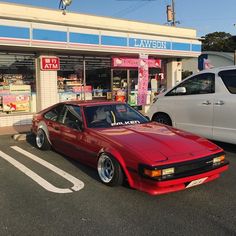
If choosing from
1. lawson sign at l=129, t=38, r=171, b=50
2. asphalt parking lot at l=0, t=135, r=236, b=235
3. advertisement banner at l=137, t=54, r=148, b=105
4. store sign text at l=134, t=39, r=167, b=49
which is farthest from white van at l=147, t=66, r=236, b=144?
store sign text at l=134, t=39, r=167, b=49

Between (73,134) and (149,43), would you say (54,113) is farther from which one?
(149,43)

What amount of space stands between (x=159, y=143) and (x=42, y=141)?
3598mm

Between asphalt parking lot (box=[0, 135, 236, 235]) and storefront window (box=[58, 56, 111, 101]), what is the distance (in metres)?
7.49

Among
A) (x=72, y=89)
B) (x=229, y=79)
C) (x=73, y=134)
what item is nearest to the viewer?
(x=73, y=134)

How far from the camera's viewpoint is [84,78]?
566 inches

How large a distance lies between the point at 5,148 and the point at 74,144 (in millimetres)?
2924

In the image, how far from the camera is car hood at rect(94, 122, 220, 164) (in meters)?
5.07

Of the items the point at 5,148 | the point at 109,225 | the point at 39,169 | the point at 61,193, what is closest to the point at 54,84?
the point at 5,148

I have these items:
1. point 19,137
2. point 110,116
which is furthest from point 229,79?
point 19,137

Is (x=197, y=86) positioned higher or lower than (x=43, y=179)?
higher

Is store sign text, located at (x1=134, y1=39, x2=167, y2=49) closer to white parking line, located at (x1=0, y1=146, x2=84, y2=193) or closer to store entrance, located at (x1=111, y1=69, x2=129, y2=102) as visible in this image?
store entrance, located at (x1=111, y1=69, x2=129, y2=102)

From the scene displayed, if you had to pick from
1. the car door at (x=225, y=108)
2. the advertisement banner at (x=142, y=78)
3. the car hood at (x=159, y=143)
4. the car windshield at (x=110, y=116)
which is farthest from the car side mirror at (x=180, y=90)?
the advertisement banner at (x=142, y=78)

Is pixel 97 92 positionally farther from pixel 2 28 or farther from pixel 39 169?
pixel 39 169

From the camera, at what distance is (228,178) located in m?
6.08
